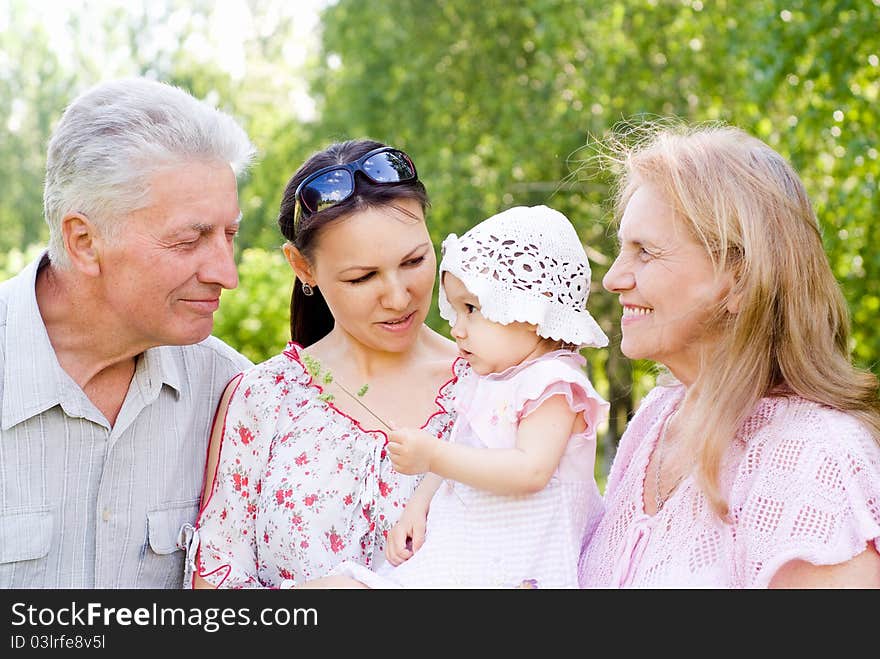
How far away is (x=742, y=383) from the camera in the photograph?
2.38 m

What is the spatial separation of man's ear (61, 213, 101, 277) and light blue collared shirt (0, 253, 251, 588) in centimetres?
18

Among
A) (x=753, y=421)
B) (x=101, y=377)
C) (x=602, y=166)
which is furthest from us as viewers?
(x=101, y=377)

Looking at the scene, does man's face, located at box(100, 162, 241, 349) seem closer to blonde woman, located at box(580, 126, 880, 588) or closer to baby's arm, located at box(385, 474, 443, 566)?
baby's arm, located at box(385, 474, 443, 566)

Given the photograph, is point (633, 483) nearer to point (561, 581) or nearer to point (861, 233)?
point (561, 581)

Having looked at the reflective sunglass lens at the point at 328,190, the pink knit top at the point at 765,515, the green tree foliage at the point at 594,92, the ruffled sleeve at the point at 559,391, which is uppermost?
the green tree foliage at the point at 594,92

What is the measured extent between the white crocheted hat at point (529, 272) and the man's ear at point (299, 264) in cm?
48

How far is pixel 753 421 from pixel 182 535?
1561mm

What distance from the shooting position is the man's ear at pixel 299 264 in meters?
2.98

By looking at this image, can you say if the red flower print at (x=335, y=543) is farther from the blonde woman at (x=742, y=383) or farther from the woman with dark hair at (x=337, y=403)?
the blonde woman at (x=742, y=383)

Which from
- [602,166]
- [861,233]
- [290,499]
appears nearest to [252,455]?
[290,499]

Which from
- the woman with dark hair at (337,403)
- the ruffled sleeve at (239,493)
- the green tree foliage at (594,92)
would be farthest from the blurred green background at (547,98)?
the ruffled sleeve at (239,493)

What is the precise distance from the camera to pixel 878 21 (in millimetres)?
5738

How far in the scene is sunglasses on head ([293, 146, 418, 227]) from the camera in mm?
2814

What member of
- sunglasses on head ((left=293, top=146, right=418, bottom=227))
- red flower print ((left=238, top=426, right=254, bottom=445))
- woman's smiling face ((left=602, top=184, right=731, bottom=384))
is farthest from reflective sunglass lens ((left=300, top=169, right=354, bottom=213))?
woman's smiling face ((left=602, top=184, right=731, bottom=384))
